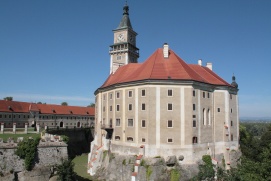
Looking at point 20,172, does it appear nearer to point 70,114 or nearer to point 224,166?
point 224,166

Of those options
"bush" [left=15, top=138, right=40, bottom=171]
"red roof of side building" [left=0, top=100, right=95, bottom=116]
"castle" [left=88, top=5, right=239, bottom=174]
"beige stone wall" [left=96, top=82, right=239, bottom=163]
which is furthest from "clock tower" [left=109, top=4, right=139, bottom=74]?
"bush" [left=15, top=138, right=40, bottom=171]

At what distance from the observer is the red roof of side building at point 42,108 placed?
225ft

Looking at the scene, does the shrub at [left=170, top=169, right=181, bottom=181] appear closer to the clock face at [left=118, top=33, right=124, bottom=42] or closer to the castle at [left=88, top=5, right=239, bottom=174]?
the castle at [left=88, top=5, right=239, bottom=174]

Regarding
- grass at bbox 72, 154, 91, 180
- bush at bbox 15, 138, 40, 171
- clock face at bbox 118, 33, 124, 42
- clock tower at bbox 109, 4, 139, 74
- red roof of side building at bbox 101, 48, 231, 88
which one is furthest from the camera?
clock face at bbox 118, 33, 124, 42

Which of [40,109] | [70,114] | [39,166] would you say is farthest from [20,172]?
[70,114]

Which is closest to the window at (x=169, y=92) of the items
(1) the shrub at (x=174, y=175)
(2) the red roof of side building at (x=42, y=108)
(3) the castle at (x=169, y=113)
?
(3) the castle at (x=169, y=113)

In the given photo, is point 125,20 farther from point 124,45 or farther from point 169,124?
point 169,124

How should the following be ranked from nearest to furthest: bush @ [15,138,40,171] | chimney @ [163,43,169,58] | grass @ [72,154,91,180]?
1. bush @ [15,138,40,171]
2. chimney @ [163,43,169,58]
3. grass @ [72,154,91,180]

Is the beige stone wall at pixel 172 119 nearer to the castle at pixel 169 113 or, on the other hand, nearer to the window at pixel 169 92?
the castle at pixel 169 113

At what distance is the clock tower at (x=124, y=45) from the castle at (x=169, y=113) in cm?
1469

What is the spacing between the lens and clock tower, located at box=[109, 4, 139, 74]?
59.9m

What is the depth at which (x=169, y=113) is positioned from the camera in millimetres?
35938

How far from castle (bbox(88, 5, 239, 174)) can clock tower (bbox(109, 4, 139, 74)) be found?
14691 millimetres

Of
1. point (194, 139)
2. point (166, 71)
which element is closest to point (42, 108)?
point (166, 71)
